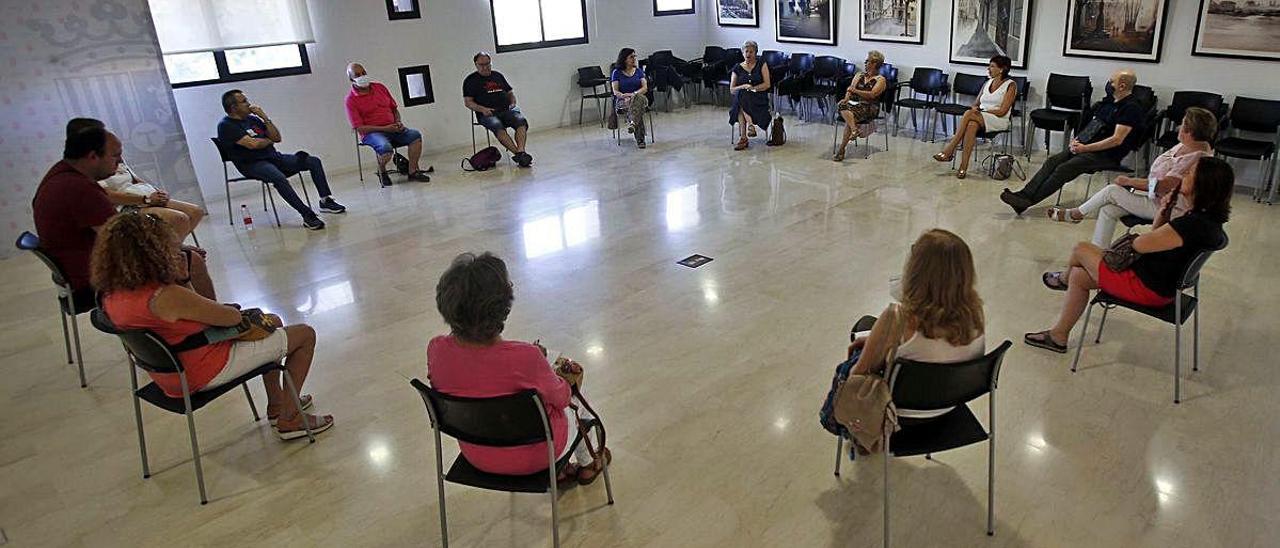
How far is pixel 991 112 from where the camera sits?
7473 millimetres

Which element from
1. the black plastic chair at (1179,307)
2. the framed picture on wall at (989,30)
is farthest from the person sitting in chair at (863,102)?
the black plastic chair at (1179,307)

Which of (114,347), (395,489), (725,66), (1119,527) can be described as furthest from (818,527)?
(725,66)

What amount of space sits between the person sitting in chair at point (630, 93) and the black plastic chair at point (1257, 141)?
5739 mm

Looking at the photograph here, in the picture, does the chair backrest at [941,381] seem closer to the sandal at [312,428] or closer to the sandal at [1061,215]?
the sandal at [312,428]

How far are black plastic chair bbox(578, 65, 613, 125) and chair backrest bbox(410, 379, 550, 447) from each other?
8.83m

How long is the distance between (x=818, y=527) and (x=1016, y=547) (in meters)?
0.69

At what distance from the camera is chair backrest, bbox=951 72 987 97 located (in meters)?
8.59

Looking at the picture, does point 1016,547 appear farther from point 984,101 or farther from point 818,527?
point 984,101

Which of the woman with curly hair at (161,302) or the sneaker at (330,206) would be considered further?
the sneaker at (330,206)

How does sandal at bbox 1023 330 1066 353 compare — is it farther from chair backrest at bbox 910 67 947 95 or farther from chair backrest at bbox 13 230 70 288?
chair backrest at bbox 910 67 947 95

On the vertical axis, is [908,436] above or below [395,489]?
above

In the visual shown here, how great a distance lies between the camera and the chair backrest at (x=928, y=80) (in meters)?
8.96

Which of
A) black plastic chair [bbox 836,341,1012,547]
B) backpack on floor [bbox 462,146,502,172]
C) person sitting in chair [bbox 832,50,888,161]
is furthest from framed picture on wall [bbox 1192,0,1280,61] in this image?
backpack on floor [bbox 462,146,502,172]

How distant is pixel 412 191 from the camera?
26.5 feet
